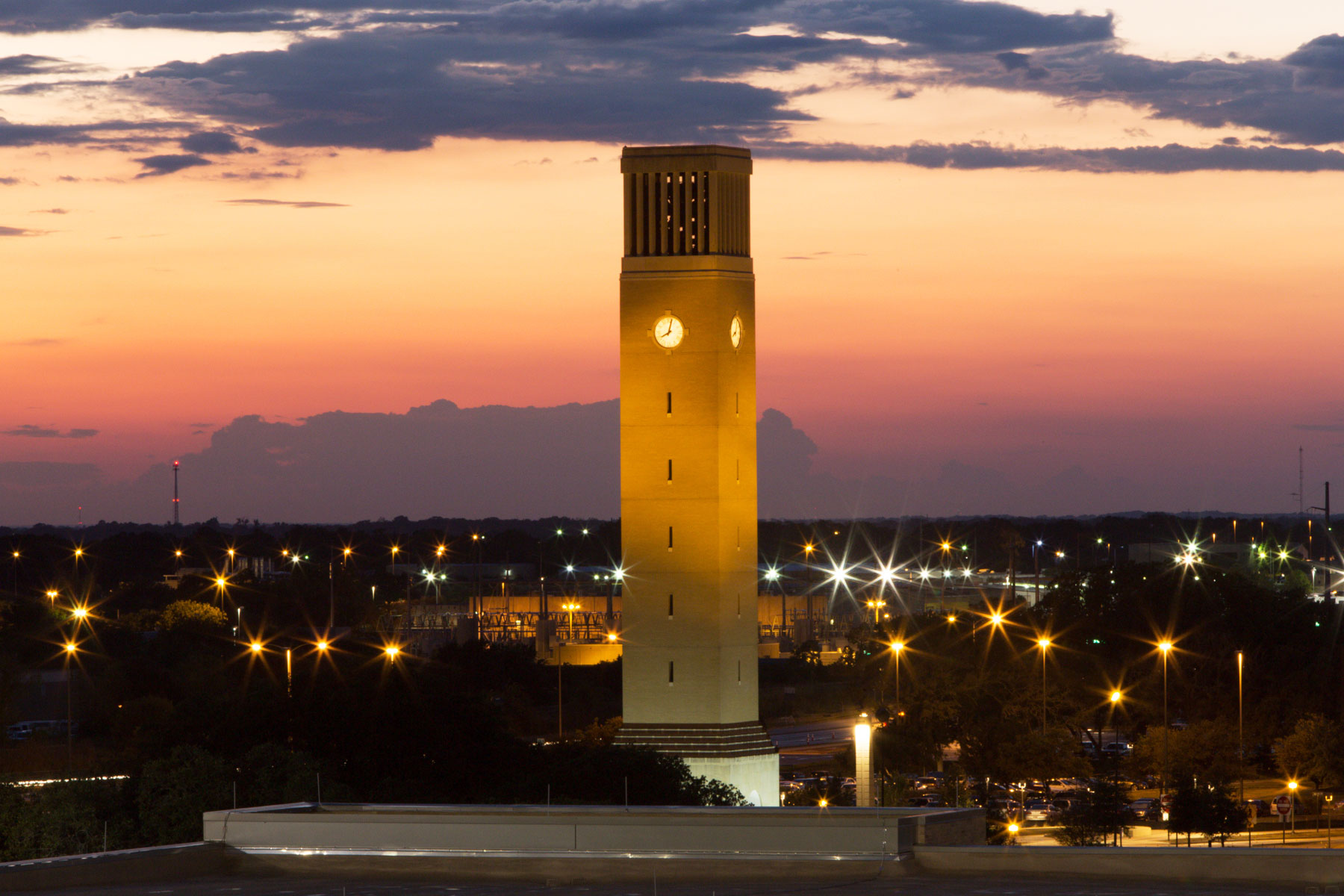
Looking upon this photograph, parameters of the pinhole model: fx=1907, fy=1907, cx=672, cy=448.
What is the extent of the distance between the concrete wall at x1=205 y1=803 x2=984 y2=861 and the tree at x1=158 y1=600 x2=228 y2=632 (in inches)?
3795

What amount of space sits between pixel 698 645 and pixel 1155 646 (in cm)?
2959

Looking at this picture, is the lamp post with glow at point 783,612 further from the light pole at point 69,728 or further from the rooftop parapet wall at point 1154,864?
the rooftop parapet wall at point 1154,864

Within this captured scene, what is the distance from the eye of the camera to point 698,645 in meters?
67.5

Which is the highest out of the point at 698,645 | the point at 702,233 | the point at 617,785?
the point at 702,233

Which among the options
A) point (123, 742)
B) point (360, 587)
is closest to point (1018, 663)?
point (123, 742)

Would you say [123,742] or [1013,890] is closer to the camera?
[1013,890]

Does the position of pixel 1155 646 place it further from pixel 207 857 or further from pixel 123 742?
pixel 207 857

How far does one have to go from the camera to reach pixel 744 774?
6581cm

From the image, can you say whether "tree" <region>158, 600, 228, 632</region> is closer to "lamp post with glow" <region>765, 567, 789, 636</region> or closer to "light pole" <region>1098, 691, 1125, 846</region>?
"lamp post with glow" <region>765, 567, 789, 636</region>

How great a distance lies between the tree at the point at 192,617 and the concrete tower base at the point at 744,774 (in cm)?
6006

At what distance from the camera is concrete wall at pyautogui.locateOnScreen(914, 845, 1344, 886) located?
66.7 ft

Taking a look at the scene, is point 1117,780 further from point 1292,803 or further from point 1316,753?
point 1316,753

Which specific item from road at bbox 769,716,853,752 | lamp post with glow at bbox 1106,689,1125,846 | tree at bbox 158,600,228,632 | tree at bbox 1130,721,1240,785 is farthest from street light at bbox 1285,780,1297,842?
tree at bbox 158,600,228,632

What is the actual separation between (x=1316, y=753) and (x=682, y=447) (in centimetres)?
2620
